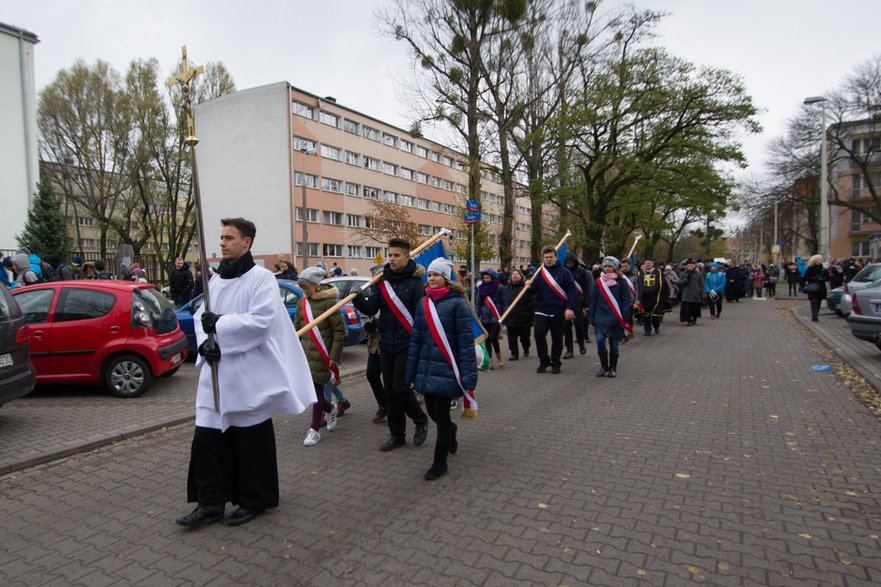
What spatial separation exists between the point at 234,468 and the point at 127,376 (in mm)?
4957

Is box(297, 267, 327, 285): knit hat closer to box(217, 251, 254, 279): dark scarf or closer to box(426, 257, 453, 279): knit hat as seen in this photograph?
box(426, 257, 453, 279): knit hat

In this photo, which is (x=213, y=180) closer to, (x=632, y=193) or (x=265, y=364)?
(x=632, y=193)

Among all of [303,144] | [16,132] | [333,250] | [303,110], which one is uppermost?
[303,110]

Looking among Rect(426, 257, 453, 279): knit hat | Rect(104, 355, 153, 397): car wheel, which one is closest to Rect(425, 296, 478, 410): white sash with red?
Rect(426, 257, 453, 279): knit hat

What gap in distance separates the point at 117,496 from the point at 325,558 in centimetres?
219

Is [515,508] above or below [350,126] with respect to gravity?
→ below

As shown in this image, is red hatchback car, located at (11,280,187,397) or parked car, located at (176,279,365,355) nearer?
red hatchback car, located at (11,280,187,397)

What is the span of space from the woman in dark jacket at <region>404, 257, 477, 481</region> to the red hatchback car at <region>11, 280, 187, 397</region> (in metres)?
4.93

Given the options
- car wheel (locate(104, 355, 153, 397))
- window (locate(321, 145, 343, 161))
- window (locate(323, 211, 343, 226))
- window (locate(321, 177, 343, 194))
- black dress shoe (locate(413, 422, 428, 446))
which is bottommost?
black dress shoe (locate(413, 422, 428, 446))

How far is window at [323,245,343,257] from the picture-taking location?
46.3m

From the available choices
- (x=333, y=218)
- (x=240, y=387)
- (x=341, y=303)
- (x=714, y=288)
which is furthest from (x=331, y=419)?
(x=333, y=218)

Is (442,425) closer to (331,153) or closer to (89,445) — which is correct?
(89,445)

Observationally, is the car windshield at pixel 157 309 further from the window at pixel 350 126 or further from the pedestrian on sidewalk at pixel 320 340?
the window at pixel 350 126

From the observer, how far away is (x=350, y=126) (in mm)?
49250
